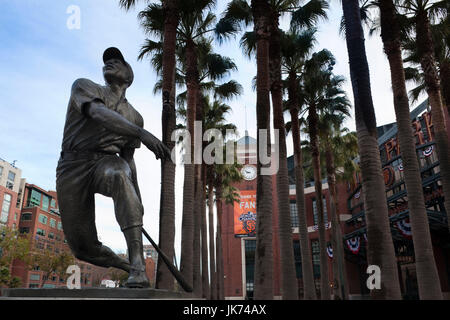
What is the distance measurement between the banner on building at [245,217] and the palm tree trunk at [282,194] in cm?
4006

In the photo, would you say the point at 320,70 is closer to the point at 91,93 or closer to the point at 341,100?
the point at 341,100

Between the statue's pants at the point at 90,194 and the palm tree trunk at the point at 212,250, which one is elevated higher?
the palm tree trunk at the point at 212,250

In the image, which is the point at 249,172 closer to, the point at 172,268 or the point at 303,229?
the point at 303,229

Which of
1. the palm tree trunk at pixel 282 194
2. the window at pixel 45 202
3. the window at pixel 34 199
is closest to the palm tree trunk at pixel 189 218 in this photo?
the palm tree trunk at pixel 282 194

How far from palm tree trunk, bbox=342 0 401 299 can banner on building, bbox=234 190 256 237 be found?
45.0 m

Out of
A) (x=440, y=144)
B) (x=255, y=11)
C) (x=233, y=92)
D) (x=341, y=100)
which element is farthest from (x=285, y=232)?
(x=341, y=100)

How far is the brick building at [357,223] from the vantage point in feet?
84.4

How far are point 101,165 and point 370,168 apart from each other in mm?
6711

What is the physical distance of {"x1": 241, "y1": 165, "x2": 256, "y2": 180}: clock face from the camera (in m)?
56.7

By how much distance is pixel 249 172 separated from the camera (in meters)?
57.3

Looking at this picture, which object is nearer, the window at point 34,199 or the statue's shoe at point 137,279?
the statue's shoe at point 137,279

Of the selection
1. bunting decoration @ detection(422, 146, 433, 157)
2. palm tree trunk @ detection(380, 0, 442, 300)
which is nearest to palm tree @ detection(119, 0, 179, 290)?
palm tree trunk @ detection(380, 0, 442, 300)

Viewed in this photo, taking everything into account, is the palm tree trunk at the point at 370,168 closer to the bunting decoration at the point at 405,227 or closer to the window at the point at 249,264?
the bunting decoration at the point at 405,227

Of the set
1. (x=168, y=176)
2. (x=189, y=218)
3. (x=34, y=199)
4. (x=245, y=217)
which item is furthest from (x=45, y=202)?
(x=168, y=176)
